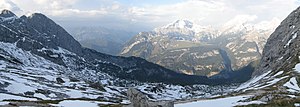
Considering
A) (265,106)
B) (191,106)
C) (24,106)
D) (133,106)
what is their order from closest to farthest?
(133,106) → (265,106) → (24,106) → (191,106)

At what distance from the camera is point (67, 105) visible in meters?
76.9

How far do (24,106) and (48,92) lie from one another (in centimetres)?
10366

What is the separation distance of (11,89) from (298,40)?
152244 millimetres

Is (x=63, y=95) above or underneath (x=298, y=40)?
underneath

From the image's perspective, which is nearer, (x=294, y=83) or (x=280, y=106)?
(x=280, y=106)

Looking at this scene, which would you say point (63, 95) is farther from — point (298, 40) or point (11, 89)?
point (298, 40)

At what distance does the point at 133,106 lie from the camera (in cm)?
4272

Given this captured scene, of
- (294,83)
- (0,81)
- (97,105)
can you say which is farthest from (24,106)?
(0,81)

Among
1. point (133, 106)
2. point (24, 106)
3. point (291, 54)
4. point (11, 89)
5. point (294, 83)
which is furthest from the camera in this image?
point (291, 54)

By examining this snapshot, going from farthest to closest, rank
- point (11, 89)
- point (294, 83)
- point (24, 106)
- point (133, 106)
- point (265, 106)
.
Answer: point (11, 89)
point (294, 83)
point (24, 106)
point (265, 106)
point (133, 106)

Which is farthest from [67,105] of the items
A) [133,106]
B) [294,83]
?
[294,83]

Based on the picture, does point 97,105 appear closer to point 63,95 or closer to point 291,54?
point 63,95

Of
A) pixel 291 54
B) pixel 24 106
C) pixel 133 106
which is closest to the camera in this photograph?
pixel 133 106

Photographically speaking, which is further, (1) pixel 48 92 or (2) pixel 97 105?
(1) pixel 48 92
